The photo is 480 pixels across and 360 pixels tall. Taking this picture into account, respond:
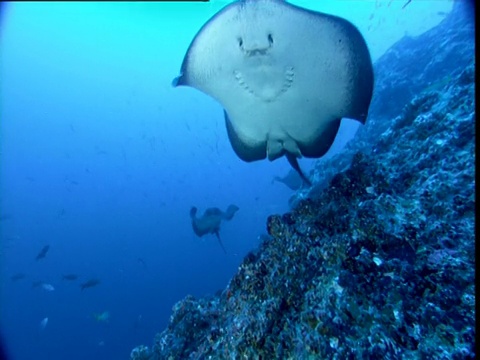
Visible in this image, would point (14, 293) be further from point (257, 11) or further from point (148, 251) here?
point (257, 11)

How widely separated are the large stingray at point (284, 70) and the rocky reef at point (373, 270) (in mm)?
749

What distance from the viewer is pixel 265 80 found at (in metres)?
3.50

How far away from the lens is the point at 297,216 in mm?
3619

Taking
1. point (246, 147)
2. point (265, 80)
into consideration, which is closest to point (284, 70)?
point (265, 80)

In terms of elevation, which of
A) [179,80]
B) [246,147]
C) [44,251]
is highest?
[179,80]

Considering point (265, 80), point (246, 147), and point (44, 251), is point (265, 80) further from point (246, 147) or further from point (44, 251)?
point (44, 251)

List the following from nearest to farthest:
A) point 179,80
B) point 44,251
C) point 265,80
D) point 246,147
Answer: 1. point 265,80
2. point 179,80
3. point 246,147
4. point 44,251

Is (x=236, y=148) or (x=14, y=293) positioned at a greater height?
(x=236, y=148)

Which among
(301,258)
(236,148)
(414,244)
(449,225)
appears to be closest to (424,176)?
(449,225)

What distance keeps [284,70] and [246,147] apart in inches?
54.3

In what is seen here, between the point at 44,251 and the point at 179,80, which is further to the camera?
the point at 44,251

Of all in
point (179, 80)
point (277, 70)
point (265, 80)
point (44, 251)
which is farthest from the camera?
point (44, 251)

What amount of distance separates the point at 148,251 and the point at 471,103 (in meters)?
43.3

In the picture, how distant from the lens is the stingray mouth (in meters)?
3.38
